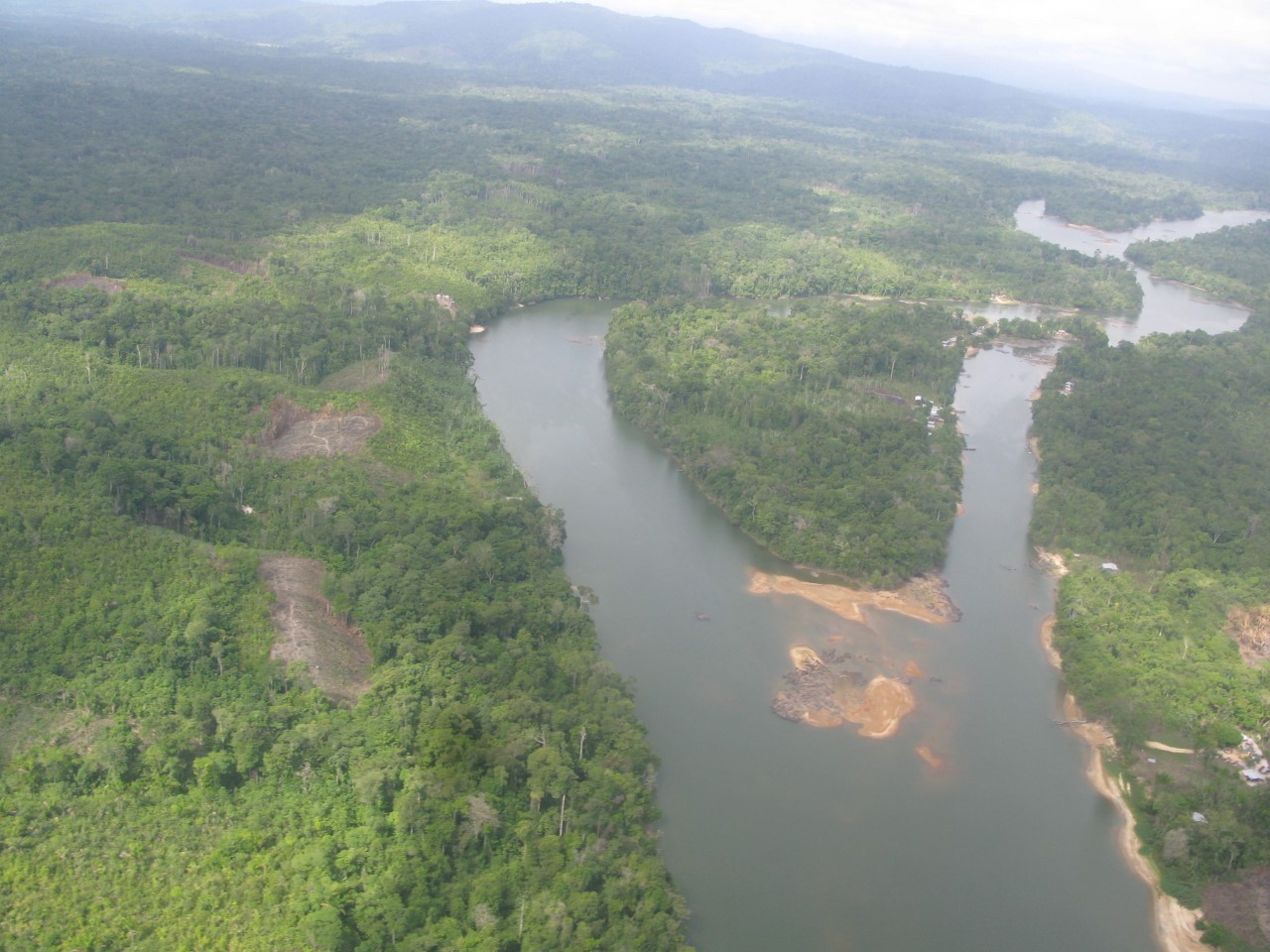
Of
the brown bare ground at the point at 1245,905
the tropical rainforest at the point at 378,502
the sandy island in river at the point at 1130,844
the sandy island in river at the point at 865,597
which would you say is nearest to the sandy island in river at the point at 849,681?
the sandy island in river at the point at 865,597

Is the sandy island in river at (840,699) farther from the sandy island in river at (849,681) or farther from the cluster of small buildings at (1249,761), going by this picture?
the cluster of small buildings at (1249,761)

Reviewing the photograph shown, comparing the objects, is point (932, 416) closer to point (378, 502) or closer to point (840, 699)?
point (840, 699)

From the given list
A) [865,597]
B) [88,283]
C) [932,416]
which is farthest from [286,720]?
[932,416]

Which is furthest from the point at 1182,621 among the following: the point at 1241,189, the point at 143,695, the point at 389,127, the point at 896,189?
the point at 1241,189

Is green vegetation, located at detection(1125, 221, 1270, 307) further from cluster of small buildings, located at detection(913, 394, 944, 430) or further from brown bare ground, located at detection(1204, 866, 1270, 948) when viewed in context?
brown bare ground, located at detection(1204, 866, 1270, 948)

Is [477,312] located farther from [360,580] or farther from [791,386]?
[360,580]
